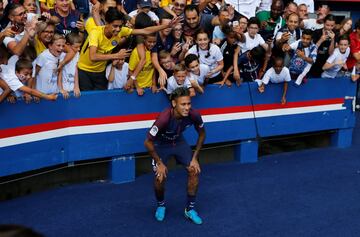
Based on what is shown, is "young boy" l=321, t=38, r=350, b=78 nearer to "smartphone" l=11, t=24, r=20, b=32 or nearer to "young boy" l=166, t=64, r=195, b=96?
"young boy" l=166, t=64, r=195, b=96

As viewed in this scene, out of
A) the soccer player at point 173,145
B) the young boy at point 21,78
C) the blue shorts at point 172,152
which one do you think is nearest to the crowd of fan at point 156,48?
the young boy at point 21,78

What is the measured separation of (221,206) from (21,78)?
2.78m

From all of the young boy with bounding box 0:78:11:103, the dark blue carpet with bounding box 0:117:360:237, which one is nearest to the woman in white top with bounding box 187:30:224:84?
the dark blue carpet with bounding box 0:117:360:237

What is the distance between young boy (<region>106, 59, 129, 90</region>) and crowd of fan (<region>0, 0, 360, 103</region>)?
0.01 meters

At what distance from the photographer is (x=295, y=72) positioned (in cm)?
790

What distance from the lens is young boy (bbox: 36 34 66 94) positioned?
18.8 feet

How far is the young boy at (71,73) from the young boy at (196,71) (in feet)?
4.62

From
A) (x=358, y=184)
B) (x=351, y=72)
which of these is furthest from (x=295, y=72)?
(x=358, y=184)

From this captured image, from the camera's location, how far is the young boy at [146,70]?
6270 millimetres

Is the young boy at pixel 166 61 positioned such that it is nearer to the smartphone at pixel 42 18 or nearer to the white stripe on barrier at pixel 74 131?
the white stripe on barrier at pixel 74 131

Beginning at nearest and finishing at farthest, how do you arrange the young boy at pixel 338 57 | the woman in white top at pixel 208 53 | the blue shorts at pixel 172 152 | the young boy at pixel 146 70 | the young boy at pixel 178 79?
the blue shorts at pixel 172 152, the young boy at pixel 178 79, the young boy at pixel 146 70, the woman in white top at pixel 208 53, the young boy at pixel 338 57

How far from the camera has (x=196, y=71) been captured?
6.53 metres

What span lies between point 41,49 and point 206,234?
9.60 ft

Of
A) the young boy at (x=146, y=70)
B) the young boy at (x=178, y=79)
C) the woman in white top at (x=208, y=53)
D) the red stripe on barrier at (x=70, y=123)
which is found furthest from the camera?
the woman in white top at (x=208, y=53)
